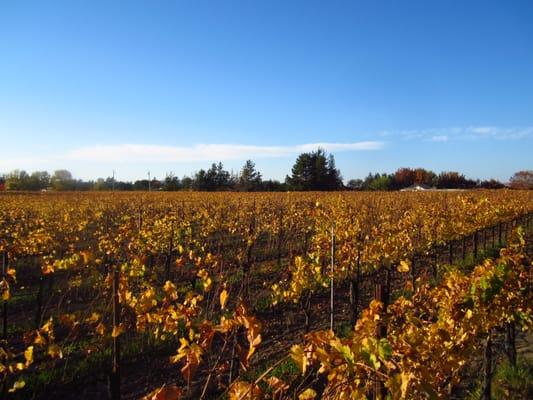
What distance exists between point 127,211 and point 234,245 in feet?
21.8

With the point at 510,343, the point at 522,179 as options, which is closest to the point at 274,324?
the point at 510,343

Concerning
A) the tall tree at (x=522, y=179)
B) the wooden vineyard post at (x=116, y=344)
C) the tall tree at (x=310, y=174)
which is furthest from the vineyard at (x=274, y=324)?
the tall tree at (x=522, y=179)

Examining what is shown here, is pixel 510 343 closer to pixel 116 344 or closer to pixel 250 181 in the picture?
pixel 116 344

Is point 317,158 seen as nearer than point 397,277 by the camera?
No

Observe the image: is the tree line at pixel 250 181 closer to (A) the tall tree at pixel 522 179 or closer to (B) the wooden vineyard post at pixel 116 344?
(A) the tall tree at pixel 522 179

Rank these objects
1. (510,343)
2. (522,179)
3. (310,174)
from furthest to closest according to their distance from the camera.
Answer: (522,179) < (310,174) < (510,343)

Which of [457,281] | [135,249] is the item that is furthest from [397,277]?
[457,281]

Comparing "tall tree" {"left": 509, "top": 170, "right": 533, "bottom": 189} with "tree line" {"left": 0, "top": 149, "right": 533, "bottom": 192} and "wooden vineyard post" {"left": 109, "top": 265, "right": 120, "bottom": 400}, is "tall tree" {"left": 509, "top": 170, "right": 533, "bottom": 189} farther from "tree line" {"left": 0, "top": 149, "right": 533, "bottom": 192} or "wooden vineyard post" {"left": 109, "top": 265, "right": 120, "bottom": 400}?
"wooden vineyard post" {"left": 109, "top": 265, "right": 120, "bottom": 400}

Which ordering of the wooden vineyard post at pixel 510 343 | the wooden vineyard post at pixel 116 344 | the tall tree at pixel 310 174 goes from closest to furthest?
1. the wooden vineyard post at pixel 116 344
2. the wooden vineyard post at pixel 510 343
3. the tall tree at pixel 310 174

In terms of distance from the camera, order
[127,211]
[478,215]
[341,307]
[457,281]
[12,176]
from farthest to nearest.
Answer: [12,176] → [127,211] → [478,215] → [341,307] → [457,281]

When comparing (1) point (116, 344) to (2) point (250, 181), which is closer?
(1) point (116, 344)

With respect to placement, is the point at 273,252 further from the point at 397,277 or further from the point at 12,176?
the point at 12,176

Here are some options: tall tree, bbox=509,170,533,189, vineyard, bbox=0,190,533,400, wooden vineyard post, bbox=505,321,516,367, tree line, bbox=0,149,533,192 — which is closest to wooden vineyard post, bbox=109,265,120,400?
vineyard, bbox=0,190,533,400

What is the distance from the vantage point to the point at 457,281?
3.11m
